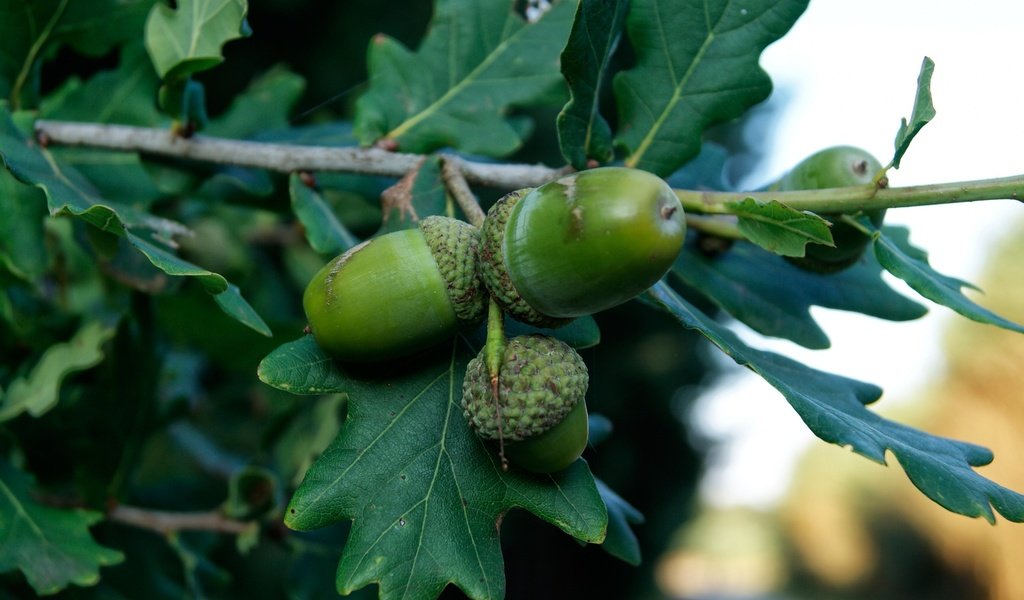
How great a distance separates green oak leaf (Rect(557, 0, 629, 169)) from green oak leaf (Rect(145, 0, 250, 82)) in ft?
1.49

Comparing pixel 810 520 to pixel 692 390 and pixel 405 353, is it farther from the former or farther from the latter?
pixel 405 353

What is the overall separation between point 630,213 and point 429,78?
0.75m

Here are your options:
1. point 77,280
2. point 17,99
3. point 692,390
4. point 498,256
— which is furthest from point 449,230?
point 692,390

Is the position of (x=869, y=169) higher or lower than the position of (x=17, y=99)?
higher

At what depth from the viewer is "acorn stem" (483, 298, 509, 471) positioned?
0.79 meters

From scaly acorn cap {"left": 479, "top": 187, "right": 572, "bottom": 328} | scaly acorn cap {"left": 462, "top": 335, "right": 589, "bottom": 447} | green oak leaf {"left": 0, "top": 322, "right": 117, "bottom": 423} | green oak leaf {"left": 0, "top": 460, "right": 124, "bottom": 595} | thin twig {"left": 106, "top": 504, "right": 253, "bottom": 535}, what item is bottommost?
thin twig {"left": 106, "top": 504, "right": 253, "bottom": 535}

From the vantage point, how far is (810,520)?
23859mm

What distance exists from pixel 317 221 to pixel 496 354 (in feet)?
1.55

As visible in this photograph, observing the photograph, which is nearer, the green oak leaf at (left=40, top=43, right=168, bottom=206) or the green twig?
the green twig

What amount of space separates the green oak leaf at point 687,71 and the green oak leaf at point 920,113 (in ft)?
0.78

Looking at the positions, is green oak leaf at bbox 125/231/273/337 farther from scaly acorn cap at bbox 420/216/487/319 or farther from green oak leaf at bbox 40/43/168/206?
green oak leaf at bbox 40/43/168/206

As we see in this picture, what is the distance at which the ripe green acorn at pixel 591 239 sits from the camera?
722 millimetres

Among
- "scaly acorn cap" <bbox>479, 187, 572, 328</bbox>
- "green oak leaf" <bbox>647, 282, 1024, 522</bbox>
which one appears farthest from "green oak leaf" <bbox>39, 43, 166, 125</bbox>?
"green oak leaf" <bbox>647, 282, 1024, 522</bbox>

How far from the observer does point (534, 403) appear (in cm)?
78
